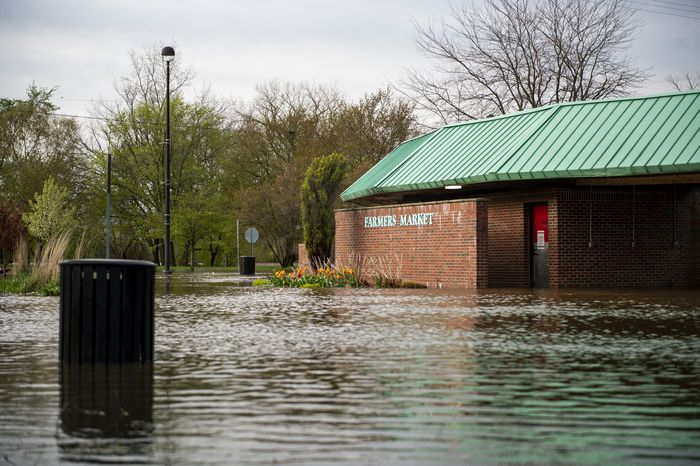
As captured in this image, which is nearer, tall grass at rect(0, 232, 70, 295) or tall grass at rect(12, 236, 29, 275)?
tall grass at rect(0, 232, 70, 295)

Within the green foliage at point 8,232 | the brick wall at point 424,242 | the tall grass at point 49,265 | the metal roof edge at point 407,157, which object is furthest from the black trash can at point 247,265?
the tall grass at point 49,265

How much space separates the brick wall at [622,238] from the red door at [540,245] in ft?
1.73

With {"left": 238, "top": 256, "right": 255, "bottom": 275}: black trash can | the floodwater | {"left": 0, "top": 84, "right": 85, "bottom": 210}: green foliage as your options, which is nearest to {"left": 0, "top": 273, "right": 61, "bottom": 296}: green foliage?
the floodwater

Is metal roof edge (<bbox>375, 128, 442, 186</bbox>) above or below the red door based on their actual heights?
above

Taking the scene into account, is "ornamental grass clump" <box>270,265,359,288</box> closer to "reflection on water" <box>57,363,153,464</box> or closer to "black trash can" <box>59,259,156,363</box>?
"black trash can" <box>59,259,156,363</box>

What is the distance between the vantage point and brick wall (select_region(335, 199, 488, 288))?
26.4 metres

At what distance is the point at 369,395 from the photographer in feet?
24.3

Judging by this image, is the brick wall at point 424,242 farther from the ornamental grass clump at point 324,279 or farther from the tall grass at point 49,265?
the tall grass at point 49,265

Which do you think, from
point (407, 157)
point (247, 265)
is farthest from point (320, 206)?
point (247, 265)

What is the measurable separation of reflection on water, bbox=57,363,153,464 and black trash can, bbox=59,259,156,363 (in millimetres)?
146

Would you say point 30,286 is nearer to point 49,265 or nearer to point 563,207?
point 49,265

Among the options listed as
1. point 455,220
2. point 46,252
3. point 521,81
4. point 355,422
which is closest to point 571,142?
point 455,220

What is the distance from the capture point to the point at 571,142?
2614 cm

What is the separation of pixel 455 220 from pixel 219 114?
135ft
